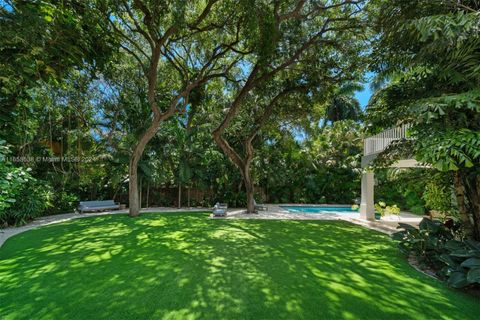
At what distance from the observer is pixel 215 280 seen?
167 inches

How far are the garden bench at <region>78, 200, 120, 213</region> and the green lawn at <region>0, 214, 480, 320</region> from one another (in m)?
5.90

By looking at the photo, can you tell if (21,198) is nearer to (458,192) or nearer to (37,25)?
(37,25)

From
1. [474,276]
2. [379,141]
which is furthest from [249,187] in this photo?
[474,276]

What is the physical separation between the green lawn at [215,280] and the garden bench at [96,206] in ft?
19.4

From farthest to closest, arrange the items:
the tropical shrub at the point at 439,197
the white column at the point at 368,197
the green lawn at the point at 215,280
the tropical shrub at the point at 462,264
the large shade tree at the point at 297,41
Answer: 1. the white column at the point at 368,197
2. the large shade tree at the point at 297,41
3. the tropical shrub at the point at 439,197
4. the tropical shrub at the point at 462,264
5. the green lawn at the point at 215,280

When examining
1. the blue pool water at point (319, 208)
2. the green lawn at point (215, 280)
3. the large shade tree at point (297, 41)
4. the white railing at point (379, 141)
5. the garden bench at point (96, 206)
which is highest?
the large shade tree at point (297, 41)

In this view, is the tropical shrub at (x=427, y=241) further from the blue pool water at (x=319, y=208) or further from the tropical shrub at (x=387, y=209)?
the blue pool water at (x=319, y=208)

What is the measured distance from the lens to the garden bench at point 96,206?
13.1 metres

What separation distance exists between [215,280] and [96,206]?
39.2 ft

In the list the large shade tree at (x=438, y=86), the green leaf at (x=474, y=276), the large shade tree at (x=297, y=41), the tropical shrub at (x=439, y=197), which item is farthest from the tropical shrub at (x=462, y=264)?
the large shade tree at (x=297, y=41)

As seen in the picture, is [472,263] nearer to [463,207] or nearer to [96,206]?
[463,207]

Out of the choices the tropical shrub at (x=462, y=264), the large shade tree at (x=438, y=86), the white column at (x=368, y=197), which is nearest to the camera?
the large shade tree at (x=438, y=86)

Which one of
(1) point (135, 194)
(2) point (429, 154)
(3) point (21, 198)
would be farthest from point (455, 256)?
(3) point (21, 198)

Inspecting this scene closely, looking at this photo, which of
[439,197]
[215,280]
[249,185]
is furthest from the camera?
[249,185]
